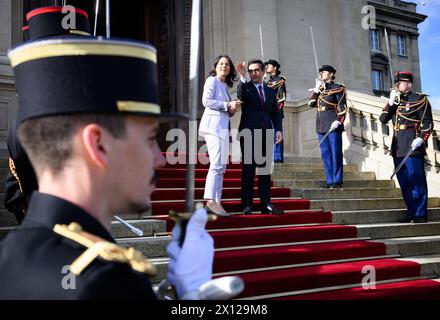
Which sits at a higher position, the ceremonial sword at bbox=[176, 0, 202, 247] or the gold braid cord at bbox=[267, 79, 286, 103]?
the gold braid cord at bbox=[267, 79, 286, 103]

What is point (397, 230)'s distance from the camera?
6688mm

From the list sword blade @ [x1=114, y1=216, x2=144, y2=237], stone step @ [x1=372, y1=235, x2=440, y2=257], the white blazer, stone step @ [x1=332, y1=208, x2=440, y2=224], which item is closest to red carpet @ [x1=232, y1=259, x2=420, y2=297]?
stone step @ [x1=372, y1=235, x2=440, y2=257]

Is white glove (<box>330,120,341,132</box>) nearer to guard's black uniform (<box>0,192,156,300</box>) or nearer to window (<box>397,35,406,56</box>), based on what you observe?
guard's black uniform (<box>0,192,156,300</box>)

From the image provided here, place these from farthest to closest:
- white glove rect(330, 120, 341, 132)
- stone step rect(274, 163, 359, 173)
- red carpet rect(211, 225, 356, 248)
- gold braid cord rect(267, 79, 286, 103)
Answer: gold braid cord rect(267, 79, 286, 103), stone step rect(274, 163, 359, 173), white glove rect(330, 120, 341, 132), red carpet rect(211, 225, 356, 248)

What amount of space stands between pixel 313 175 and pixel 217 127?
10.7 feet

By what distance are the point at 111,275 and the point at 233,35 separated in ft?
36.9

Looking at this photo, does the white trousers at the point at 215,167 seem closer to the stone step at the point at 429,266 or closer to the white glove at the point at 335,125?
the stone step at the point at 429,266

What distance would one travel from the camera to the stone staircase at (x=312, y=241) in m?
4.74

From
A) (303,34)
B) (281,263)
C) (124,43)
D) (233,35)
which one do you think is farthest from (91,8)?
(124,43)

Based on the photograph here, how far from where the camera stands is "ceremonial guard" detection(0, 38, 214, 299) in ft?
3.72

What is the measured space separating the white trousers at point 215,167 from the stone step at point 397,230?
6.63 ft

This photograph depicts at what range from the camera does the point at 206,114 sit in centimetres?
600

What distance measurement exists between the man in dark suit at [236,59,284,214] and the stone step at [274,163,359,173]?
2277 mm
